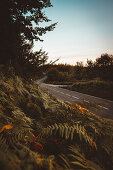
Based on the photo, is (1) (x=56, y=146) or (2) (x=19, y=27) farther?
(2) (x=19, y=27)

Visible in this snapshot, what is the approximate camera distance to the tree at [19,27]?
319 centimetres

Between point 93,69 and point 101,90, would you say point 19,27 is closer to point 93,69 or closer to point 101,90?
point 101,90

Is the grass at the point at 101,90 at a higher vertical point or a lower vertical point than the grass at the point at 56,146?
lower

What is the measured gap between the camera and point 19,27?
11.1 ft

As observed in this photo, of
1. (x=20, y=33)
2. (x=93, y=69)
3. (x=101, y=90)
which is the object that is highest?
(x=93, y=69)

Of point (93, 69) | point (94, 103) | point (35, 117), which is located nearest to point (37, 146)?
point (35, 117)

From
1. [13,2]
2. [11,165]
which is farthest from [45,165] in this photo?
[13,2]

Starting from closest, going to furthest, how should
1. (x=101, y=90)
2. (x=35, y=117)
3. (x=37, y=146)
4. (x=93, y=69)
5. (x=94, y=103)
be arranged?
(x=37, y=146) < (x=35, y=117) < (x=94, y=103) < (x=101, y=90) < (x=93, y=69)

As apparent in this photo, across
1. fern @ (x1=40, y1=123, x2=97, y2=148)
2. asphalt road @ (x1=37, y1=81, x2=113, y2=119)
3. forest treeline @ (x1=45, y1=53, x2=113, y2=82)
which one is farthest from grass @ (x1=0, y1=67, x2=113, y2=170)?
forest treeline @ (x1=45, y1=53, x2=113, y2=82)

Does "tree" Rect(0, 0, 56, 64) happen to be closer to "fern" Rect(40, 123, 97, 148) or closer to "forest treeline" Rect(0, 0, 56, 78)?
"forest treeline" Rect(0, 0, 56, 78)

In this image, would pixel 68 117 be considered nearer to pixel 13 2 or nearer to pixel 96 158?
pixel 96 158

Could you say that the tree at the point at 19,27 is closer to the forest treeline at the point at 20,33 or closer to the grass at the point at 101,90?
the forest treeline at the point at 20,33

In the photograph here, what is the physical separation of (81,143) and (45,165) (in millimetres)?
629

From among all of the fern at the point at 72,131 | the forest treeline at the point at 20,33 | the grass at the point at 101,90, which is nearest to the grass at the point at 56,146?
the fern at the point at 72,131
